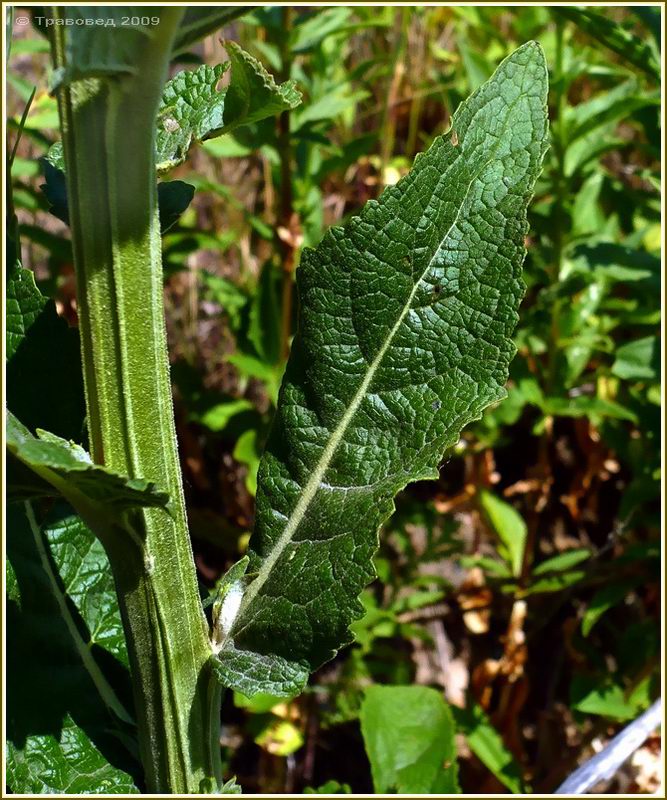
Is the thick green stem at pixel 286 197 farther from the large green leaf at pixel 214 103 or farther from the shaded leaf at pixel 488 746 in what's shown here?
the large green leaf at pixel 214 103

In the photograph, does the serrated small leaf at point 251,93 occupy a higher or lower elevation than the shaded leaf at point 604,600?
higher

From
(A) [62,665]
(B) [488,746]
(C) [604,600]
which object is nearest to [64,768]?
(A) [62,665]

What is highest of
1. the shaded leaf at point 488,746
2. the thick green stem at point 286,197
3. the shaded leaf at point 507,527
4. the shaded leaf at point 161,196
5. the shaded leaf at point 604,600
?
the thick green stem at point 286,197

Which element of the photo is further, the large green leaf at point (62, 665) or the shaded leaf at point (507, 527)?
the shaded leaf at point (507, 527)

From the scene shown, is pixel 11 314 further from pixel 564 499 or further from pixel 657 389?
pixel 564 499

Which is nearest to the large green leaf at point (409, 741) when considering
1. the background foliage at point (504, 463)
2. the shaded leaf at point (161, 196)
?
the background foliage at point (504, 463)

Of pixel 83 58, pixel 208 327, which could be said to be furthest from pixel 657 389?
pixel 83 58
